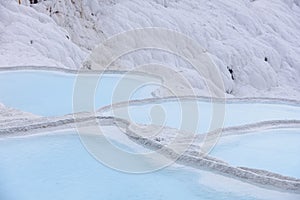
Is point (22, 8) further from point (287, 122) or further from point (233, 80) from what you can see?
point (287, 122)

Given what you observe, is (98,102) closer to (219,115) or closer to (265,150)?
(219,115)

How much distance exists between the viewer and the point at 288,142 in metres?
5.82

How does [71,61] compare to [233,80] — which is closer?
[71,61]

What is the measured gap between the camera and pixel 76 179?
15.1 feet

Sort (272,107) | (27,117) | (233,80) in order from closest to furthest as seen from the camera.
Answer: (27,117) → (272,107) → (233,80)

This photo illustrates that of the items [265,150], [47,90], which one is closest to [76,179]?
[265,150]

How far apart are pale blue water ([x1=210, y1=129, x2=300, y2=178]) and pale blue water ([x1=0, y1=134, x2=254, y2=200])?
0.89 meters

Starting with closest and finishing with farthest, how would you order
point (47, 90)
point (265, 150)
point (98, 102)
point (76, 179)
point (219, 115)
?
point (76, 179)
point (265, 150)
point (219, 115)
point (98, 102)
point (47, 90)

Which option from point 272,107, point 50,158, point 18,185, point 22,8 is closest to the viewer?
point 18,185

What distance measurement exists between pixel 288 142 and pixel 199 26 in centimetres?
982

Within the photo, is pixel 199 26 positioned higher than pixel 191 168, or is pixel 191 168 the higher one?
pixel 191 168

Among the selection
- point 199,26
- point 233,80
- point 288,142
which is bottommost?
point 233,80

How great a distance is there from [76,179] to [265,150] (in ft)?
7.84

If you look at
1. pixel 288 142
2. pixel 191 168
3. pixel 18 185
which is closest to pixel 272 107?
pixel 288 142
